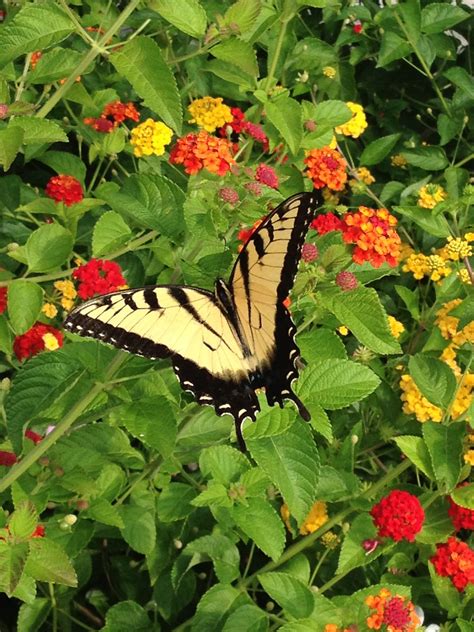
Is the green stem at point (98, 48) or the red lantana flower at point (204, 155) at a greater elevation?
the green stem at point (98, 48)

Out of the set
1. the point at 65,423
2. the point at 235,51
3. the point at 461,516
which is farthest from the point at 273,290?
the point at 461,516

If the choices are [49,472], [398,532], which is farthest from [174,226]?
[398,532]

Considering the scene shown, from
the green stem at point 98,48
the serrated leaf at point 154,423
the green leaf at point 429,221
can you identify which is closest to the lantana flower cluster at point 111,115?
the green stem at point 98,48

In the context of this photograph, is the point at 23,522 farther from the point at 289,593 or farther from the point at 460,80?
the point at 460,80

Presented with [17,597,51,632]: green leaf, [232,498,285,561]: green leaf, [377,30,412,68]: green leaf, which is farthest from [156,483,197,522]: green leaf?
[377,30,412,68]: green leaf

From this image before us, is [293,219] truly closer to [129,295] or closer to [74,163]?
[129,295]

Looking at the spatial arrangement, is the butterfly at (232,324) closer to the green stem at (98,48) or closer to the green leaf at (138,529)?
the green leaf at (138,529)
